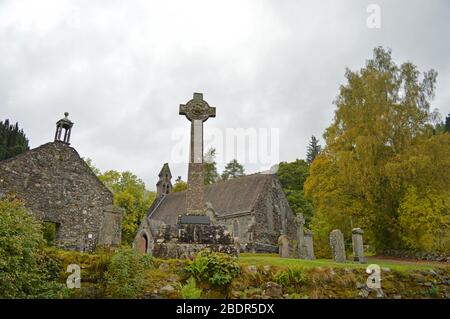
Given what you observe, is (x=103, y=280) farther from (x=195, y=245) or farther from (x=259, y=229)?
(x=259, y=229)

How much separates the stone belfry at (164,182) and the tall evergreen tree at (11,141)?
633 inches

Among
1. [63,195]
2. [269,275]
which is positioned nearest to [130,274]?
[269,275]

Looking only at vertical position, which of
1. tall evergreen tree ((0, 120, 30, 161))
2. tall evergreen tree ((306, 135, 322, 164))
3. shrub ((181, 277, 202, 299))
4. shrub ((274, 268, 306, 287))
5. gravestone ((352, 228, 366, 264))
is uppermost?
tall evergreen tree ((306, 135, 322, 164))

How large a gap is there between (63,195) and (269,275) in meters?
18.0

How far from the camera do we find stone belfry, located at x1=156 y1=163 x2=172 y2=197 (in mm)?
45094

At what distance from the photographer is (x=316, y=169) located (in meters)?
26.5

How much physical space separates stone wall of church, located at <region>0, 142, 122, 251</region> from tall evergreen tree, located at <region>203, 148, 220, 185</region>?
3287cm

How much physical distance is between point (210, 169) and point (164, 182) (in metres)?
13.4

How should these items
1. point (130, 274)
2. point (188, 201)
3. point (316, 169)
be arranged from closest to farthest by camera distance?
point (130, 274) → point (188, 201) → point (316, 169)

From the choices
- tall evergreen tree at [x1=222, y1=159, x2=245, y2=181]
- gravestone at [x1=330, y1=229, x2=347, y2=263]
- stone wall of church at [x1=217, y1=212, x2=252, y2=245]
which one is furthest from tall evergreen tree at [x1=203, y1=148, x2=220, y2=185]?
gravestone at [x1=330, y1=229, x2=347, y2=263]

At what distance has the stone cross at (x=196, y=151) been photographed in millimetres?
11320

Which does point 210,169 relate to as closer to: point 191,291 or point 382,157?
point 382,157

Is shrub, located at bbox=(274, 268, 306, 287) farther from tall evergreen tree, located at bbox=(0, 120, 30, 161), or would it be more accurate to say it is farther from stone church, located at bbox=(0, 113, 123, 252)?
tall evergreen tree, located at bbox=(0, 120, 30, 161)

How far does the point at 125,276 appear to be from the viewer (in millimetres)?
7020
